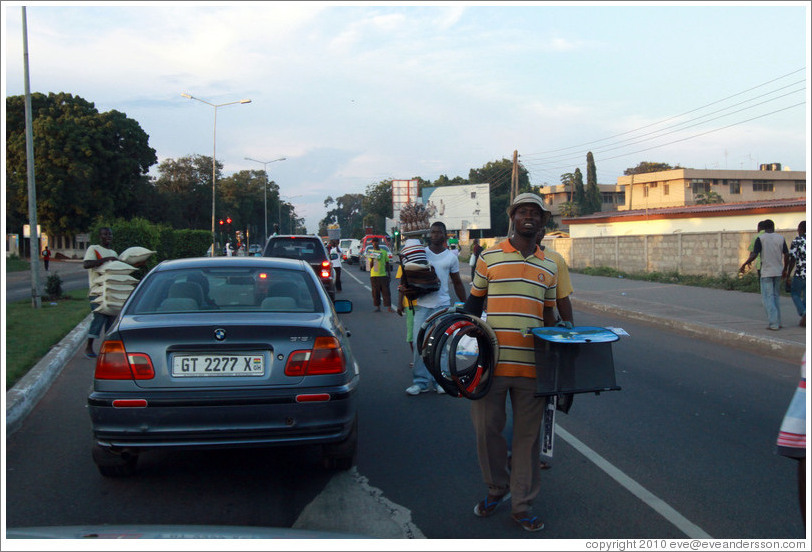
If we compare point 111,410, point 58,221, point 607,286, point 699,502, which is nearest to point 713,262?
point 607,286

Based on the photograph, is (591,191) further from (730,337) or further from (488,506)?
(488,506)

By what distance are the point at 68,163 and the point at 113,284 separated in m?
44.7

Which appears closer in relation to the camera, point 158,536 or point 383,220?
point 158,536

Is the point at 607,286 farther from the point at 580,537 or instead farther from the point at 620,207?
the point at 620,207

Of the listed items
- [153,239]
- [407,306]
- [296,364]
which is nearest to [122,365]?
[296,364]

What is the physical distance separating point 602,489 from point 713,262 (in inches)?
759

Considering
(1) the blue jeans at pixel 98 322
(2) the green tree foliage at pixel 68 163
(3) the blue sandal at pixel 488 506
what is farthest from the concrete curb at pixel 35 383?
(2) the green tree foliage at pixel 68 163

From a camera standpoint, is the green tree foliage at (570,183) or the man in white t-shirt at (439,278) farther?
the green tree foliage at (570,183)

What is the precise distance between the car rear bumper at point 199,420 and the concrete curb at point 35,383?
2.42 metres

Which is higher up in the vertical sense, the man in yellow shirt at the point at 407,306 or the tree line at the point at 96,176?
the tree line at the point at 96,176

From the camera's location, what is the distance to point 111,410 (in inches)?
167

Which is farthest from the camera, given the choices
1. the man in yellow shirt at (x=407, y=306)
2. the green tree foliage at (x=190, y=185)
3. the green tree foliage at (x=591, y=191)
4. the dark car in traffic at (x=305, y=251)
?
the green tree foliage at (x=591, y=191)

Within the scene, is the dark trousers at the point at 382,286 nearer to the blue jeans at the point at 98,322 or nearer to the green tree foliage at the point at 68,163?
the blue jeans at the point at 98,322

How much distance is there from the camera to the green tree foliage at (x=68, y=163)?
47.7m
